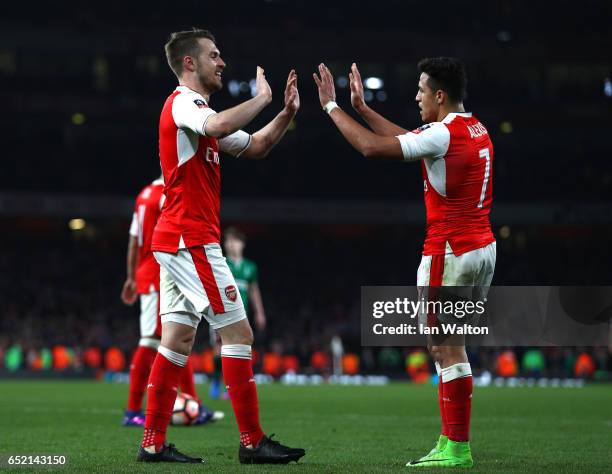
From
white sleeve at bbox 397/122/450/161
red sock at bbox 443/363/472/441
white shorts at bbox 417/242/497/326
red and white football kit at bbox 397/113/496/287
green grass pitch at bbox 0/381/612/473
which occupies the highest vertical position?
white sleeve at bbox 397/122/450/161

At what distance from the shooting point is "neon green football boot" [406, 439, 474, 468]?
5352 mm

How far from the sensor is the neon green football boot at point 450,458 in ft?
17.6

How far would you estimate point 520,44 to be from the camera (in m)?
34.9

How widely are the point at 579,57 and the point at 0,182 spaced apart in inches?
789

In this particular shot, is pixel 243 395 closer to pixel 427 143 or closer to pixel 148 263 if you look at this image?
pixel 427 143

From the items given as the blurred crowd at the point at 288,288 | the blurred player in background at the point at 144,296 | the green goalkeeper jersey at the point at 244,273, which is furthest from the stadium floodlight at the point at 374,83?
the blurred player in background at the point at 144,296

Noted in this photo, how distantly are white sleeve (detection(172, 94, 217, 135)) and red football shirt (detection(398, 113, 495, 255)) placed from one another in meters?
1.09

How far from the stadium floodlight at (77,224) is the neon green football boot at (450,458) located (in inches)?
1238

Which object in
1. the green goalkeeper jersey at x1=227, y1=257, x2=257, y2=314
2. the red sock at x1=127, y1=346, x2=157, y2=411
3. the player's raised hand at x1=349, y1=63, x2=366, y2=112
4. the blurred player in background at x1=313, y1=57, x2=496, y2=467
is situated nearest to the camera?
the blurred player in background at x1=313, y1=57, x2=496, y2=467

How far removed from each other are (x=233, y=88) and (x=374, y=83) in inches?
217

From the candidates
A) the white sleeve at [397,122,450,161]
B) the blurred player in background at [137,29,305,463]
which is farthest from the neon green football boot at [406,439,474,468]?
the white sleeve at [397,122,450,161]

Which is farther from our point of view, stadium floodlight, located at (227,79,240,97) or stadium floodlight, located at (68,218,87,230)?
stadium floodlight, located at (68,218,87,230)

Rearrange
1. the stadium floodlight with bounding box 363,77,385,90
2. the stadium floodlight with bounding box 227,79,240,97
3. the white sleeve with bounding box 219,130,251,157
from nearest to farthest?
the white sleeve with bounding box 219,130,251,157
the stadium floodlight with bounding box 227,79,240,97
the stadium floodlight with bounding box 363,77,385,90

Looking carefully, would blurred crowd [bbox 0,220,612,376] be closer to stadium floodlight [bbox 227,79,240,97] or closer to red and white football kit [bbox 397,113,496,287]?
stadium floodlight [bbox 227,79,240,97]
